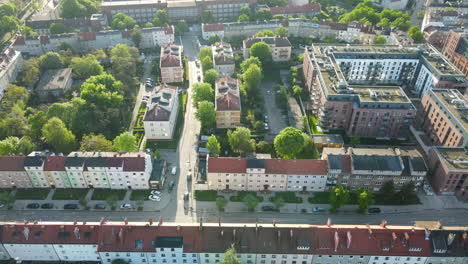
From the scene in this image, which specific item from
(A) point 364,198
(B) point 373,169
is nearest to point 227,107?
(B) point 373,169

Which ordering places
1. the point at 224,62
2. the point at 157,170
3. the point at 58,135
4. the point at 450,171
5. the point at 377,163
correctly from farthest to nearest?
1. the point at 224,62
2. the point at 58,135
3. the point at 157,170
4. the point at 377,163
5. the point at 450,171

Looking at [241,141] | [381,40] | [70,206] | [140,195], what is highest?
[381,40]

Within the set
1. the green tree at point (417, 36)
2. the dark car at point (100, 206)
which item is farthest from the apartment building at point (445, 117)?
the dark car at point (100, 206)

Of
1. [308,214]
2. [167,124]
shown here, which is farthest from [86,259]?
[308,214]

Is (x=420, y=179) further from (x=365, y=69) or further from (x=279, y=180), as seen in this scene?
(x=365, y=69)

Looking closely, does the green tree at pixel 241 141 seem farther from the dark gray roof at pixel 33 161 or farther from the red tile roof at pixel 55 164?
the dark gray roof at pixel 33 161

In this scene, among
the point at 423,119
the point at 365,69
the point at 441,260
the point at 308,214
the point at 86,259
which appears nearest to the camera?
the point at 441,260

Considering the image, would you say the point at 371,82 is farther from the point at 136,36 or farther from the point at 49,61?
the point at 49,61
